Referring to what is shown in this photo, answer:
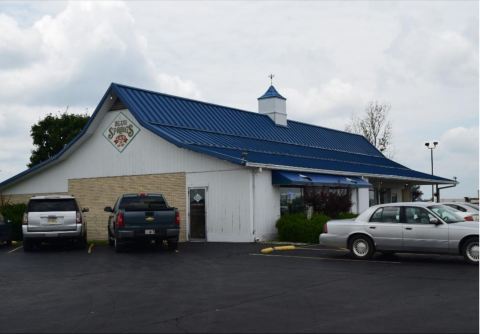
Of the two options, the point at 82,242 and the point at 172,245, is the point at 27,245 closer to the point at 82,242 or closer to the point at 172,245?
the point at 82,242

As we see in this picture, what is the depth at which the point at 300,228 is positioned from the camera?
71.6 ft

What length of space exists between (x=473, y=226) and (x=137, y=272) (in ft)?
26.0

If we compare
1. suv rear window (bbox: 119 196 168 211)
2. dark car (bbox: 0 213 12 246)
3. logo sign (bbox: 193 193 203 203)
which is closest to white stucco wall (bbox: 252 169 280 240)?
logo sign (bbox: 193 193 203 203)

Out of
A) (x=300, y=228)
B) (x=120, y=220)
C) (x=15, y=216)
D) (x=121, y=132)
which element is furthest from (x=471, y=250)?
(x=15, y=216)

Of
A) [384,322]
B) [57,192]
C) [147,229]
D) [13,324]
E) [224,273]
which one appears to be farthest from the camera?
[57,192]

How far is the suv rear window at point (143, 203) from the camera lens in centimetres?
1914

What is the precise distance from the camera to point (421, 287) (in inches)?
437

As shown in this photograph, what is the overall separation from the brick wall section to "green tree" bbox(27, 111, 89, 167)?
30.7m

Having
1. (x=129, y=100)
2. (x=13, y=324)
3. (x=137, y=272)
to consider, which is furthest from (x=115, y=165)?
(x=13, y=324)

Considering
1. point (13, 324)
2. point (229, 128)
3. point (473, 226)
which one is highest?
point (229, 128)

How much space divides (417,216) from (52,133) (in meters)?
48.8

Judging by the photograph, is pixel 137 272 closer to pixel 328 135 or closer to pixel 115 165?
pixel 115 165

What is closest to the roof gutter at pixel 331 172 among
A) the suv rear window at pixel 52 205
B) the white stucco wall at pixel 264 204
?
the white stucco wall at pixel 264 204

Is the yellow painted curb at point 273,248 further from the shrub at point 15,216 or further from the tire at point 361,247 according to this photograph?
the shrub at point 15,216
